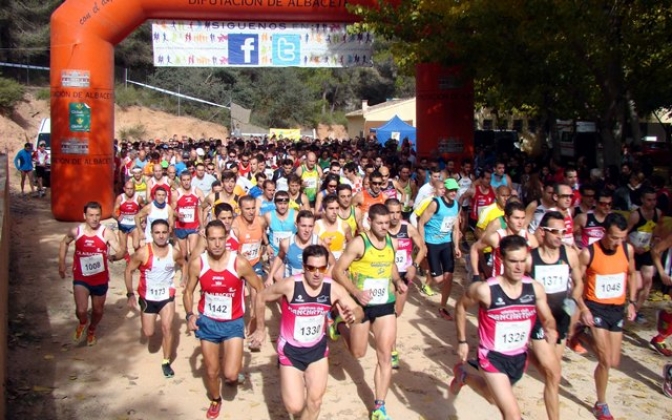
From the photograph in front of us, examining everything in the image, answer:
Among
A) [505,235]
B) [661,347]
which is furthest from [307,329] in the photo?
[661,347]

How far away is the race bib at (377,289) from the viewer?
584 cm

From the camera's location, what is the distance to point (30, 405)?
590 cm

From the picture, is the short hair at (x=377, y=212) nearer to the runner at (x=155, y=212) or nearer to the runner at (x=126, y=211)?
the runner at (x=155, y=212)

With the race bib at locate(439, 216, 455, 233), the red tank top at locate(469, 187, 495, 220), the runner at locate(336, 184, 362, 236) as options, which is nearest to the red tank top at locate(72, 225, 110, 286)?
the runner at locate(336, 184, 362, 236)

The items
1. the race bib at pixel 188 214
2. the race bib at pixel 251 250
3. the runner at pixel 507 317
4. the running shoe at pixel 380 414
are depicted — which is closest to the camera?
the runner at pixel 507 317

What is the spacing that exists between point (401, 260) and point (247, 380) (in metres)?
2.00

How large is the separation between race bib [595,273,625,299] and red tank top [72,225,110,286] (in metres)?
4.98

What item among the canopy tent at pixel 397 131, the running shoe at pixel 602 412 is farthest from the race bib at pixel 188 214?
the canopy tent at pixel 397 131

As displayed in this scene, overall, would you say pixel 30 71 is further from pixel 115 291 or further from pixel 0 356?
pixel 0 356

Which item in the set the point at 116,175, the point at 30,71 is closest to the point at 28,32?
the point at 30,71

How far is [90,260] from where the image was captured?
7344 mm

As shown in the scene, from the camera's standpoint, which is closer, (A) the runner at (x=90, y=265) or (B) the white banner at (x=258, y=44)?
(A) the runner at (x=90, y=265)

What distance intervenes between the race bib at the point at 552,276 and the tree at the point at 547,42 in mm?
6138

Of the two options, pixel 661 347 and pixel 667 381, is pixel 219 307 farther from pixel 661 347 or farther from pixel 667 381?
pixel 661 347
